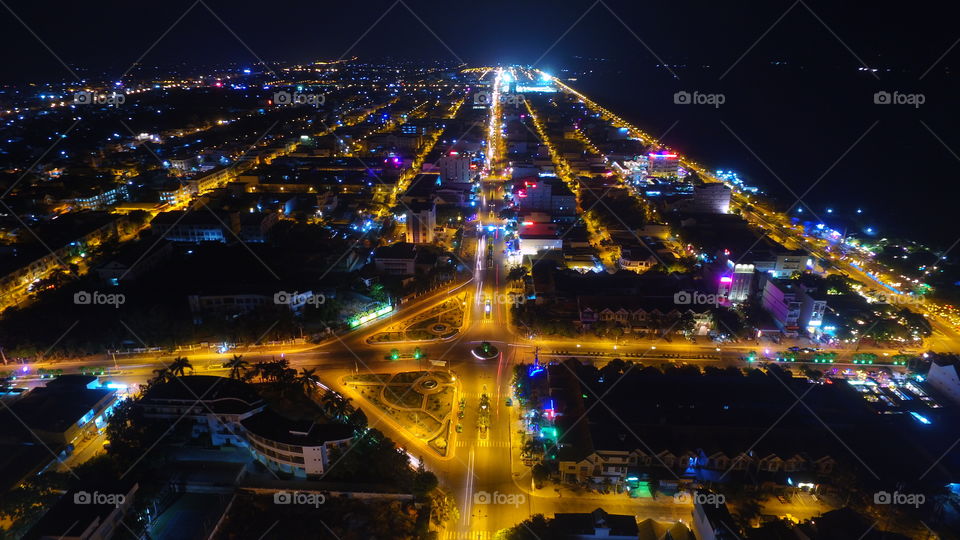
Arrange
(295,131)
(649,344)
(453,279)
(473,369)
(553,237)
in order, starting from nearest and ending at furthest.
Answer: (473,369) < (649,344) < (453,279) < (553,237) < (295,131)

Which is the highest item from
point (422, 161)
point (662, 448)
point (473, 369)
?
point (422, 161)

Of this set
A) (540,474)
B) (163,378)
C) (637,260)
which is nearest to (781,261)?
(637,260)

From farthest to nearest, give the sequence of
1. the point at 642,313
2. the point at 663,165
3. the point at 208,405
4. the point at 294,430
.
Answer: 1. the point at 663,165
2. the point at 642,313
3. the point at 208,405
4. the point at 294,430

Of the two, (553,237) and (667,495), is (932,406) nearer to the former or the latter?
(667,495)

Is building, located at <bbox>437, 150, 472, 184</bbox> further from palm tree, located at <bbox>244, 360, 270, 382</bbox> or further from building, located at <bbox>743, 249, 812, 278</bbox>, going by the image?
palm tree, located at <bbox>244, 360, 270, 382</bbox>

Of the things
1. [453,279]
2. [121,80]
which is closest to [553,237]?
[453,279]

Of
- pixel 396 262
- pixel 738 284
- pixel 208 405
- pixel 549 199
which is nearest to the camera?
pixel 208 405

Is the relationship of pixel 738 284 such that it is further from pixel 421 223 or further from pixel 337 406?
pixel 337 406
